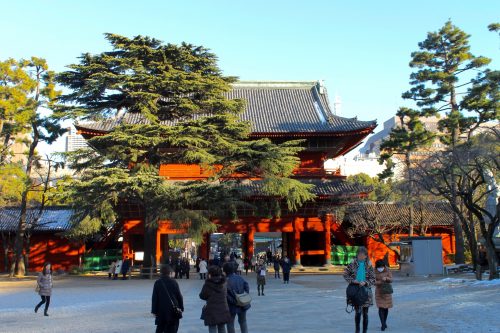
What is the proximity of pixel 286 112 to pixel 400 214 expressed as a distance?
38.5ft

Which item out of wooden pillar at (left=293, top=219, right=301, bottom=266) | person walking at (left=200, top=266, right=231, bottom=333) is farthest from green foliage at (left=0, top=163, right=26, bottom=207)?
person walking at (left=200, top=266, right=231, bottom=333)

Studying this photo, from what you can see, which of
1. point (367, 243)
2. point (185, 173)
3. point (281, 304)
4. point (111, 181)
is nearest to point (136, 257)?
point (185, 173)

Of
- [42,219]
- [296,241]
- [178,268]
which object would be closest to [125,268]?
[178,268]

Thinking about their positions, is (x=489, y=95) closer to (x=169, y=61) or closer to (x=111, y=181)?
(x=169, y=61)

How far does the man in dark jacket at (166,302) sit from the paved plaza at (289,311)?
314 cm

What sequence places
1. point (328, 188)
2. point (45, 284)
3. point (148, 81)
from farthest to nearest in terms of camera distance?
point (328, 188)
point (148, 81)
point (45, 284)

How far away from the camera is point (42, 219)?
122 feet

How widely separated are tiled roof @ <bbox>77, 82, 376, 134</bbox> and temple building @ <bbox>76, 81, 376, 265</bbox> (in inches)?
2.6

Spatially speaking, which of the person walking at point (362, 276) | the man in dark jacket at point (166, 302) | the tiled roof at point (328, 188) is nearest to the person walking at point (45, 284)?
the man in dark jacket at point (166, 302)

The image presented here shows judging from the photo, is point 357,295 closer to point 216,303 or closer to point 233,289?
point 233,289

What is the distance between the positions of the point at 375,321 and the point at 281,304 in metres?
4.35

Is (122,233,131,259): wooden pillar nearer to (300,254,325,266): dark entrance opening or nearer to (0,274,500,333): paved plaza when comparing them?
(0,274,500,333): paved plaza

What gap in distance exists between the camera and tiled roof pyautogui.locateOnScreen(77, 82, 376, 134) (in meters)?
33.5

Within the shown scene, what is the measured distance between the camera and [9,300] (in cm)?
1780
